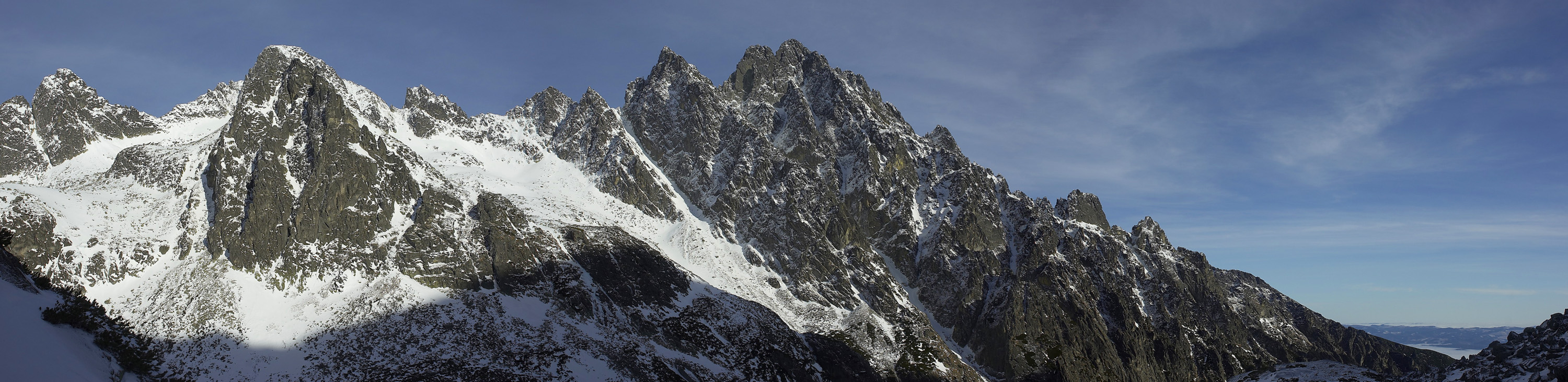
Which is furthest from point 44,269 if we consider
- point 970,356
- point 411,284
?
point 970,356

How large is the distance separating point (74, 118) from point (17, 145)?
289 inches

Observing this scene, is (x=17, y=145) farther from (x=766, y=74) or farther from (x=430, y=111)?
(x=766, y=74)

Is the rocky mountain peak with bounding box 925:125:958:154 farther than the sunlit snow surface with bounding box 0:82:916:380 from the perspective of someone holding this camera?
Yes

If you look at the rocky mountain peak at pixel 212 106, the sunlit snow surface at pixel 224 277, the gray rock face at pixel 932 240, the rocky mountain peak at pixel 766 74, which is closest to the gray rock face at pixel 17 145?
the sunlit snow surface at pixel 224 277

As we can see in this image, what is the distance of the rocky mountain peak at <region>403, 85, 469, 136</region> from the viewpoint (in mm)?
132250

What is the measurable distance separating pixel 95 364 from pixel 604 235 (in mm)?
79457

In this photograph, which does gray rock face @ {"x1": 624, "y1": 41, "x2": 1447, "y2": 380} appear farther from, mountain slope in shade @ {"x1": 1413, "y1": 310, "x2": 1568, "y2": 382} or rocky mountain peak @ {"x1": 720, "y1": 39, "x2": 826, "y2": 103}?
mountain slope in shade @ {"x1": 1413, "y1": 310, "x2": 1568, "y2": 382}

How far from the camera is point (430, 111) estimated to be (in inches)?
5423

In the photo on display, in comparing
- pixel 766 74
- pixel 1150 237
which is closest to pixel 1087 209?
pixel 1150 237

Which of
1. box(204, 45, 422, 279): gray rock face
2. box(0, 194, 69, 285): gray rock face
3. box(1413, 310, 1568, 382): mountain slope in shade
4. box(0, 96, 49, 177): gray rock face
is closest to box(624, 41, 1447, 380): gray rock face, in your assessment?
box(204, 45, 422, 279): gray rock face

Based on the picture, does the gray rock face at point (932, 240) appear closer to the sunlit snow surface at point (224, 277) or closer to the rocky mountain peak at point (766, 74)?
the rocky mountain peak at point (766, 74)

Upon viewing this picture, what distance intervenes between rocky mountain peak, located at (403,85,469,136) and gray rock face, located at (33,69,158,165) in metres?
37.4

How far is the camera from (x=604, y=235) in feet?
319

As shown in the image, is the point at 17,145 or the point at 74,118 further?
the point at 74,118
